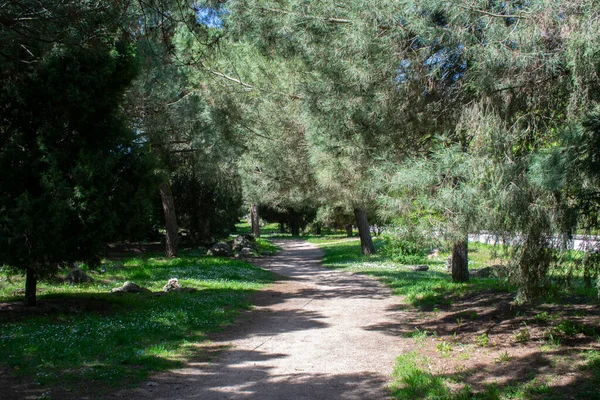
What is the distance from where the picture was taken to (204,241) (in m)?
27.9

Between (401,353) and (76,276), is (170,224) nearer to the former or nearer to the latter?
(76,276)

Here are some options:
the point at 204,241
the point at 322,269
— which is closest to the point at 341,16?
the point at 322,269

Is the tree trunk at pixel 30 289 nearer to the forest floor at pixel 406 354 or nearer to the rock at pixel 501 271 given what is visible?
the forest floor at pixel 406 354

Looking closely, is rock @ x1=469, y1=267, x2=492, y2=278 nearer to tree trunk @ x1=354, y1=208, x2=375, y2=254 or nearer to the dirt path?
the dirt path

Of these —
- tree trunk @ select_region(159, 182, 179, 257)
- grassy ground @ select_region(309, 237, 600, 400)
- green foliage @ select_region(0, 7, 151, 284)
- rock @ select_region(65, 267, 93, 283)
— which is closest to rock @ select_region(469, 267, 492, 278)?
grassy ground @ select_region(309, 237, 600, 400)

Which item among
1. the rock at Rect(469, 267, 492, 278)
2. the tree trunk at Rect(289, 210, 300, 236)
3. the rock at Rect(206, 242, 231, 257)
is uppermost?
the tree trunk at Rect(289, 210, 300, 236)

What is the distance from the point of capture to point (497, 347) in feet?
21.6

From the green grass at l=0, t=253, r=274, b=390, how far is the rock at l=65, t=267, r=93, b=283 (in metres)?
0.33

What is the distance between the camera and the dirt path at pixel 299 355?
5.42 m

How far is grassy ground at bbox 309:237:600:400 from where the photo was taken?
16.5 feet

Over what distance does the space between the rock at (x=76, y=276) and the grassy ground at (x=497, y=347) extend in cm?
792

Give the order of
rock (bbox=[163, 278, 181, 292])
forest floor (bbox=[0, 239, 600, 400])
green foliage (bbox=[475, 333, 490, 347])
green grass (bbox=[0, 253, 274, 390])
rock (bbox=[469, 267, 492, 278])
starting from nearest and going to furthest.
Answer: forest floor (bbox=[0, 239, 600, 400]) → green grass (bbox=[0, 253, 274, 390]) → green foliage (bbox=[475, 333, 490, 347]) → rock (bbox=[163, 278, 181, 292]) → rock (bbox=[469, 267, 492, 278])

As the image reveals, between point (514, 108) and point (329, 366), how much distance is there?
4.18 m

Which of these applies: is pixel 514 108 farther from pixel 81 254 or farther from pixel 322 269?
pixel 322 269
